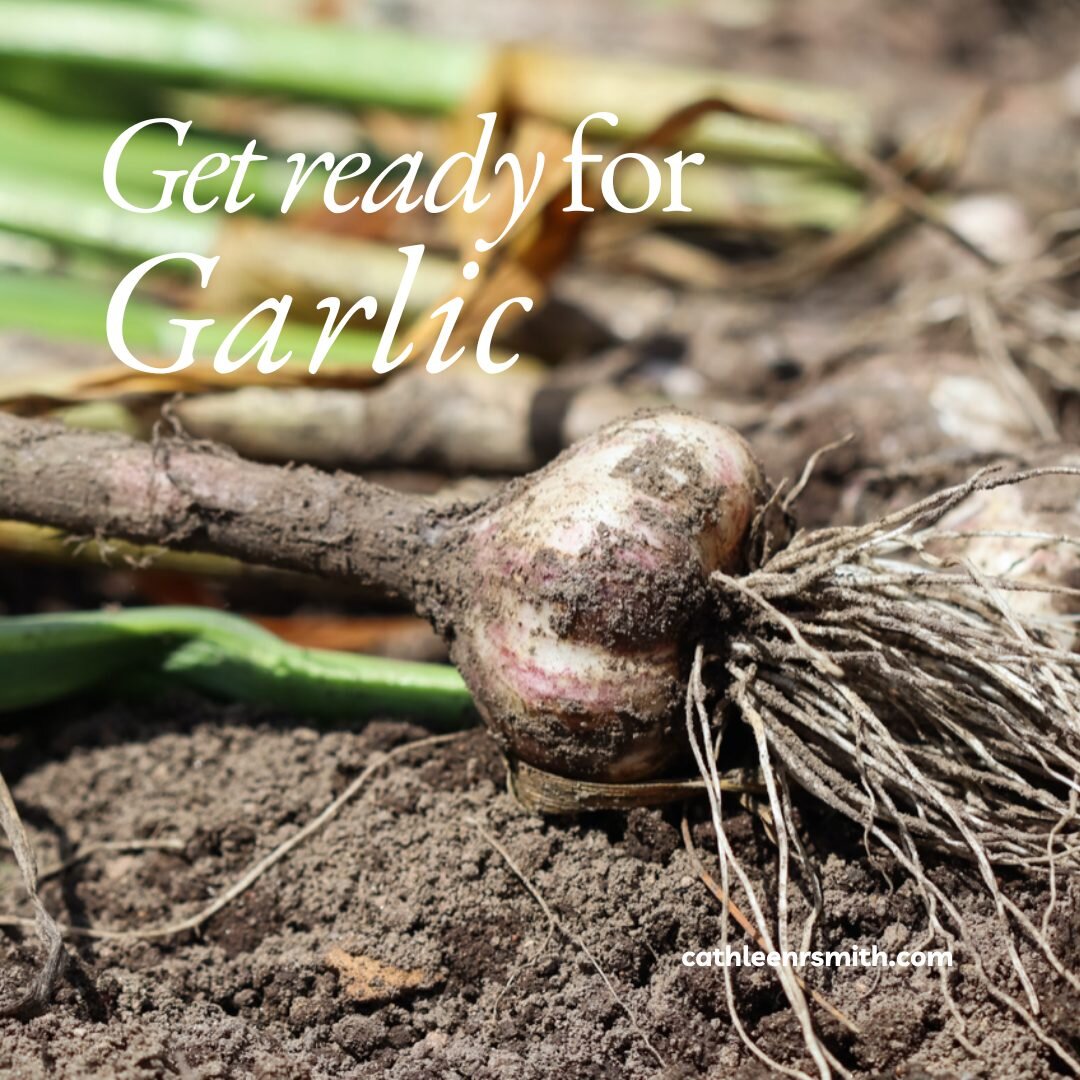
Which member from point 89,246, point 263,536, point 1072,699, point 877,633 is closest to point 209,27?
point 89,246

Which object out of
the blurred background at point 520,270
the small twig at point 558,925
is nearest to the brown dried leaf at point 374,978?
the small twig at point 558,925

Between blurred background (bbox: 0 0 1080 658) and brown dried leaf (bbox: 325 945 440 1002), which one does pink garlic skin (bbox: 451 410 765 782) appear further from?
blurred background (bbox: 0 0 1080 658)

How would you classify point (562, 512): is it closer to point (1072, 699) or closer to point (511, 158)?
point (1072, 699)

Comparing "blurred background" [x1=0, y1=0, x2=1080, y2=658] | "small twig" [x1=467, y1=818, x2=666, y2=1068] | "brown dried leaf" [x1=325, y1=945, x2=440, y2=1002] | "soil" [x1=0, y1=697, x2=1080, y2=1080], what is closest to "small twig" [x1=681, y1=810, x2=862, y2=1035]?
"soil" [x1=0, y1=697, x2=1080, y2=1080]

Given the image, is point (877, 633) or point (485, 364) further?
point (485, 364)

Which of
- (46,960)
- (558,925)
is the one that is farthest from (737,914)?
(46,960)

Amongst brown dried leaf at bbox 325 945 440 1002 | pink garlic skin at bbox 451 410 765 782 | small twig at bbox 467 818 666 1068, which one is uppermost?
pink garlic skin at bbox 451 410 765 782
